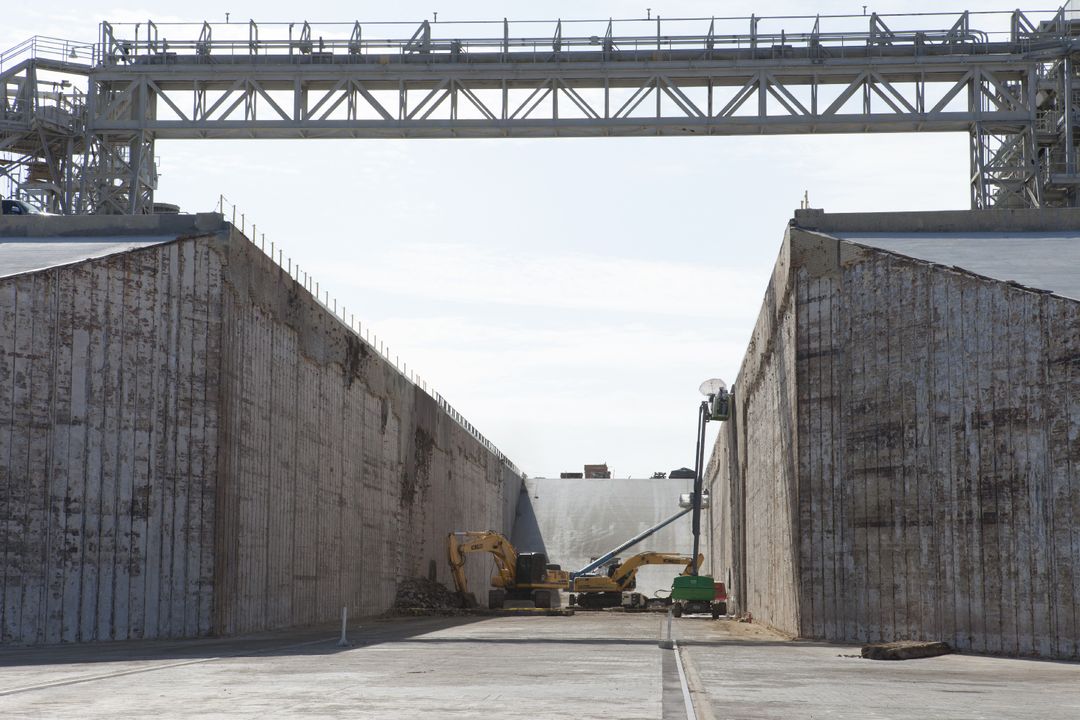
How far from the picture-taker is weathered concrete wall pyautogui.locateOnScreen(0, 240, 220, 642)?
87.1 ft

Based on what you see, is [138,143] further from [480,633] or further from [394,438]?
[480,633]

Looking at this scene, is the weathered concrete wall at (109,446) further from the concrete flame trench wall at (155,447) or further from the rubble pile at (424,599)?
the rubble pile at (424,599)

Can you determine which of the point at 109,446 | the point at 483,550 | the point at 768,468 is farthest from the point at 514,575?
the point at 109,446

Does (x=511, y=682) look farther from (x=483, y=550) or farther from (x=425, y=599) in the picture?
(x=483, y=550)

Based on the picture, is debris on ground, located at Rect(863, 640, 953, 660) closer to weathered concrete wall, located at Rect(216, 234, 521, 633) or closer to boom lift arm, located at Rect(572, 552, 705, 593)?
weathered concrete wall, located at Rect(216, 234, 521, 633)

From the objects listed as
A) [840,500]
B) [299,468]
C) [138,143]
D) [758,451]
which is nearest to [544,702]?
[840,500]

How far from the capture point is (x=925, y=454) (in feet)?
84.1

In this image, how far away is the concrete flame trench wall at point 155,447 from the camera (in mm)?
26656

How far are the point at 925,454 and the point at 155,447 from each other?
1586 cm

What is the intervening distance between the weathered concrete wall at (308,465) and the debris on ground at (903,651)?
1428 centimetres

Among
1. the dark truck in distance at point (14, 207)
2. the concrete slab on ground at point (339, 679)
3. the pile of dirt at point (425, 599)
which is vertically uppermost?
the dark truck in distance at point (14, 207)

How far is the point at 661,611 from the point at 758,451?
61.4 feet

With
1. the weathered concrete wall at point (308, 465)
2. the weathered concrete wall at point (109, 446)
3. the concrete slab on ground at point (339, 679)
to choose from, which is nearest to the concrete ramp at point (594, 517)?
the weathered concrete wall at point (308, 465)

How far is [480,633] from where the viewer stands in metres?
31.6
